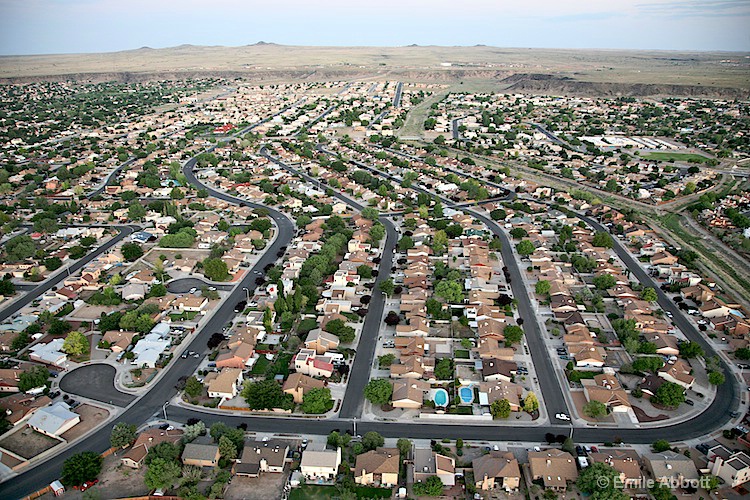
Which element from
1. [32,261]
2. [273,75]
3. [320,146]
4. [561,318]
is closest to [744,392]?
[561,318]

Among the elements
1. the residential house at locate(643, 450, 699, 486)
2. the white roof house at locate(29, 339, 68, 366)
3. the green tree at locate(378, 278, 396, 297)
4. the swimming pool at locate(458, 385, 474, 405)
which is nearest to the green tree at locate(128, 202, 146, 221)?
the white roof house at locate(29, 339, 68, 366)

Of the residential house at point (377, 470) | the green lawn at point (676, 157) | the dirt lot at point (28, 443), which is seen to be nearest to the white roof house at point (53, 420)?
the dirt lot at point (28, 443)

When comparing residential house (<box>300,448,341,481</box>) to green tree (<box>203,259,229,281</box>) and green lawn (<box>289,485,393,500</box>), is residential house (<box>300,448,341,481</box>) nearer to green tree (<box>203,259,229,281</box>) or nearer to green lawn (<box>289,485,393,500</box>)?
green lawn (<box>289,485,393,500</box>)

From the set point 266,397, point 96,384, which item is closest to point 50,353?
point 96,384

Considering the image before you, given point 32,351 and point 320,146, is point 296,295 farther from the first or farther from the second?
point 320,146

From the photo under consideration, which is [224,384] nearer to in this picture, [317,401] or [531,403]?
[317,401]

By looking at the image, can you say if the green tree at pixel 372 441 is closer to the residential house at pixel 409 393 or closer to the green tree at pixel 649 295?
the residential house at pixel 409 393
